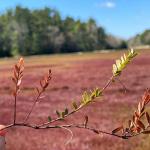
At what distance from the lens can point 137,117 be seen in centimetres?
150

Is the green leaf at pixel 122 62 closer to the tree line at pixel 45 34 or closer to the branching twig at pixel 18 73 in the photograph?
the branching twig at pixel 18 73

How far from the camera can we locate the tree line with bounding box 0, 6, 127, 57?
148m

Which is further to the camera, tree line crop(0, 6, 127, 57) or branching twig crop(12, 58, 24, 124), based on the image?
tree line crop(0, 6, 127, 57)

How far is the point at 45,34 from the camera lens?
16088 centimetres

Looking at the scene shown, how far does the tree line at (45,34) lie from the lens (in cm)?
14838

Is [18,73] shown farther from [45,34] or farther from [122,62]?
[45,34]

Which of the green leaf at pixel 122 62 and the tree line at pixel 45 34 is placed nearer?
the green leaf at pixel 122 62

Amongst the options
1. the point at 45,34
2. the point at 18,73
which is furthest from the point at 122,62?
the point at 45,34

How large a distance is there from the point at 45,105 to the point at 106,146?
34.0ft

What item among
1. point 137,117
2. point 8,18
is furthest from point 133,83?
point 8,18

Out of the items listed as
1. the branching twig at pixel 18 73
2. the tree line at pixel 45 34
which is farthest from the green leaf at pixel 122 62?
the tree line at pixel 45 34

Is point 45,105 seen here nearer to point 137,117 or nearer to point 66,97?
point 66,97

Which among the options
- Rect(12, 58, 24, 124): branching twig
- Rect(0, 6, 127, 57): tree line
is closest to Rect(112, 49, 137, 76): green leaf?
Answer: Rect(12, 58, 24, 124): branching twig

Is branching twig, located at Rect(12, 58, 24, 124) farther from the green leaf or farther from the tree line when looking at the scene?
the tree line
